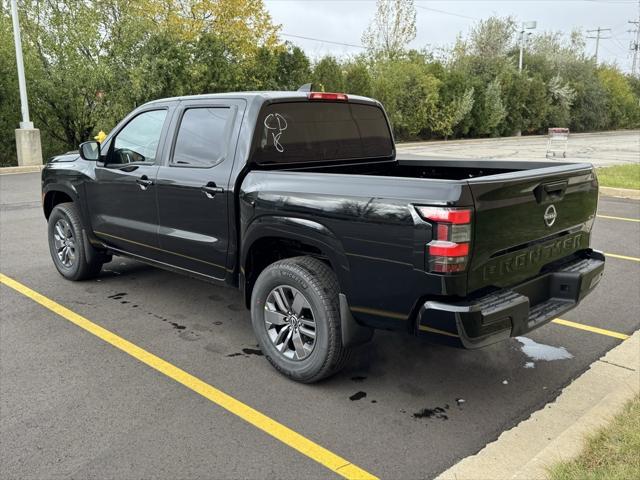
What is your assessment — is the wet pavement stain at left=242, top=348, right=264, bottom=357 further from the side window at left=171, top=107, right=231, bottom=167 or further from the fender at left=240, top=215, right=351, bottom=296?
the side window at left=171, top=107, right=231, bottom=167

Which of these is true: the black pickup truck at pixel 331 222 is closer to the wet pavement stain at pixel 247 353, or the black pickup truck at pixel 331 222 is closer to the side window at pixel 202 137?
the side window at pixel 202 137

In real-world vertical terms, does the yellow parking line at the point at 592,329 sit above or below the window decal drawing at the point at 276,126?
below

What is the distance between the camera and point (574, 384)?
3.83 meters

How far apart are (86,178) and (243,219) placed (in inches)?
93.1

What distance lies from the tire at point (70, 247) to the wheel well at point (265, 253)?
245 centimetres

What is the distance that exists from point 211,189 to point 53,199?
301 cm

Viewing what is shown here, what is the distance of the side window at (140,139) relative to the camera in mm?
4988

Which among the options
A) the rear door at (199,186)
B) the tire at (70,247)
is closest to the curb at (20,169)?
the tire at (70,247)

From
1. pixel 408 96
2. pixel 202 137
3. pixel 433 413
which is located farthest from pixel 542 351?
pixel 408 96

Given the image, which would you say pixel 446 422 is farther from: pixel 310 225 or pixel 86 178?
pixel 86 178

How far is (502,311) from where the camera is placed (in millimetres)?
3160

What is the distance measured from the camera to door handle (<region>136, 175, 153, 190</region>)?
4906 mm

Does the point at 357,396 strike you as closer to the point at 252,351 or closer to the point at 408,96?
the point at 252,351

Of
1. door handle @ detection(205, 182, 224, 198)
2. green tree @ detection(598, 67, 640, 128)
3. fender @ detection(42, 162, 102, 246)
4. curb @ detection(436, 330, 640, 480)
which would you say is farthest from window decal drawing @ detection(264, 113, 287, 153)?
green tree @ detection(598, 67, 640, 128)
